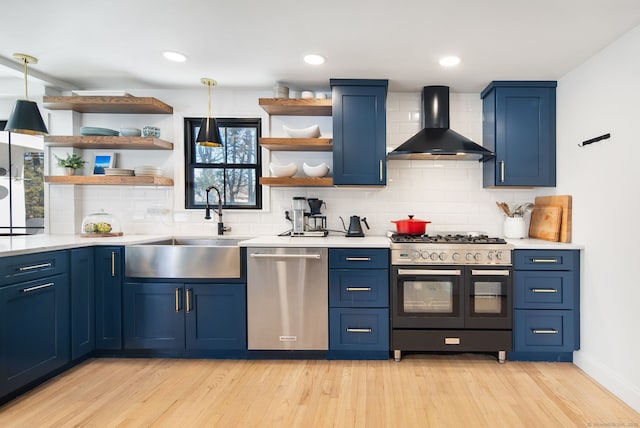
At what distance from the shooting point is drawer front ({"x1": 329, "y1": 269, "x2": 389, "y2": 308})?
2783mm

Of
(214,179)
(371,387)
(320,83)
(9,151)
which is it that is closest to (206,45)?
(320,83)

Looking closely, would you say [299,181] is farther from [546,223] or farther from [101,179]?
[546,223]

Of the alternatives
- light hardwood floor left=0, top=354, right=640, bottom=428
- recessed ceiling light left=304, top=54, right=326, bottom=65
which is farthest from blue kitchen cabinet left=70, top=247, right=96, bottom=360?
recessed ceiling light left=304, top=54, right=326, bottom=65

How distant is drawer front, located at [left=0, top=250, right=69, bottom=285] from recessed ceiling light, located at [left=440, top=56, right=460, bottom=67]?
317 centimetres

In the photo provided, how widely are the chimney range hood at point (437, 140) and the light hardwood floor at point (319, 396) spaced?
171 cm

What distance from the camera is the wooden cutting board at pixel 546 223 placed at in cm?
296

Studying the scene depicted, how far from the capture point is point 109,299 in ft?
9.20

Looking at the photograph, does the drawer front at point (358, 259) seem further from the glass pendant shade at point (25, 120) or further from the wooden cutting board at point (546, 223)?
the glass pendant shade at point (25, 120)

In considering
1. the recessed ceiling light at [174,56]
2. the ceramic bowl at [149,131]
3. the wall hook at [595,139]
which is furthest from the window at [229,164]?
the wall hook at [595,139]

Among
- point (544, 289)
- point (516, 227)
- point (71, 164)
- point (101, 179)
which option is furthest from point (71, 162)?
point (544, 289)

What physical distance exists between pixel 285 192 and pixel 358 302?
1.34 metres

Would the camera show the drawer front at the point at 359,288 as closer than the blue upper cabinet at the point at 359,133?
Yes

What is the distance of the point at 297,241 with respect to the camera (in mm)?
2875

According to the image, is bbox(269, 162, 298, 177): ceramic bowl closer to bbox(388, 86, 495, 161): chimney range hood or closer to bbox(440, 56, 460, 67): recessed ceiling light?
bbox(388, 86, 495, 161): chimney range hood
